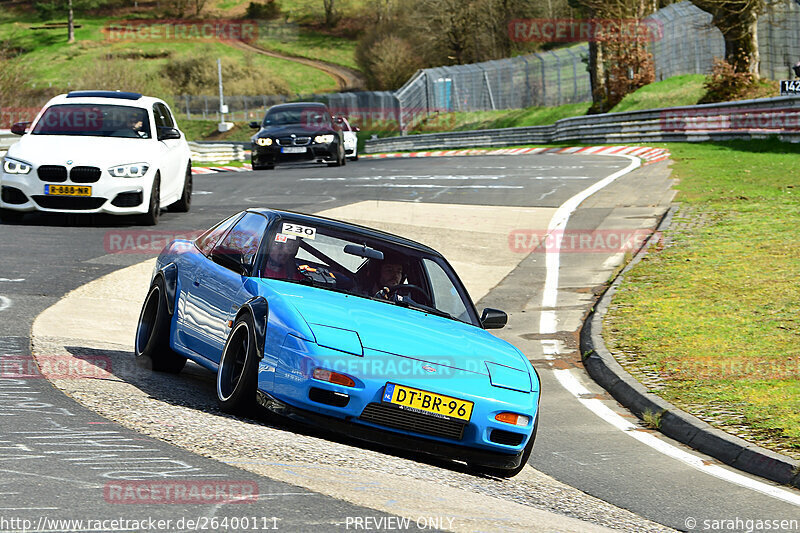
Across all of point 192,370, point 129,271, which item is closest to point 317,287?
point 192,370

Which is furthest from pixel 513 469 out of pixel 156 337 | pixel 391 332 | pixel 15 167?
pixel 15 167

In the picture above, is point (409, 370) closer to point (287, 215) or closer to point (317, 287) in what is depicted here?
point (317, 287)

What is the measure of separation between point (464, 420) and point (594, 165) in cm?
2402

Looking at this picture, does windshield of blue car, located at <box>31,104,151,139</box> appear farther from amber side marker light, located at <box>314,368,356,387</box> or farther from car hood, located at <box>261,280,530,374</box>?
amber side marker light, located at <box>314,368,356,387</box>

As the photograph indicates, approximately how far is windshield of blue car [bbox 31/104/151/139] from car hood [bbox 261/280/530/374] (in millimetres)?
10417

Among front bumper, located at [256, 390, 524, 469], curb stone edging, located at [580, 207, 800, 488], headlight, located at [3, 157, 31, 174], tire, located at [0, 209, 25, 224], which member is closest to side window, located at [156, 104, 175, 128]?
tire, located at [0, 209, 25, 224]

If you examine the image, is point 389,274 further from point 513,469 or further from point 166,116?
point 166,116

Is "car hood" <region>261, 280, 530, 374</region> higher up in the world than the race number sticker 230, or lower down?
lower down

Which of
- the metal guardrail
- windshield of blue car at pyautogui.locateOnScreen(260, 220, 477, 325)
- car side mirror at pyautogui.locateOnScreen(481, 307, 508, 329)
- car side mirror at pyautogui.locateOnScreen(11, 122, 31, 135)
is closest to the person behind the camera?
windshield of blue car at pyautogui.locateOnScreen(260, 220, 477, 325)

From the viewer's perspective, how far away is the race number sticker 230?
7879 mm

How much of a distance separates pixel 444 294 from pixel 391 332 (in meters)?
1.35

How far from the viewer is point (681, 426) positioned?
8383 millimetres
